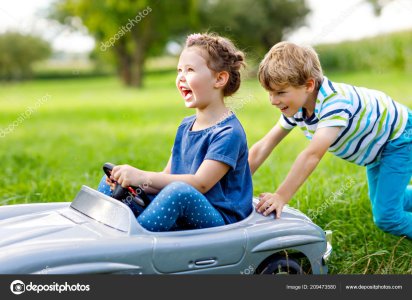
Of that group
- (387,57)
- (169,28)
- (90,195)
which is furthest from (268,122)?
(169,28)

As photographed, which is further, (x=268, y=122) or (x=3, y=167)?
(x=268, y=122)

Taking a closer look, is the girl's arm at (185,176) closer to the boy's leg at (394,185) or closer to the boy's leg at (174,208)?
the boy's leg at (174,208)

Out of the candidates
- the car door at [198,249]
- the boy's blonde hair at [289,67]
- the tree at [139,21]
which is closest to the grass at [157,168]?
the boy's blonde hair at [289,67]

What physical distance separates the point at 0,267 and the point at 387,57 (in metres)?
18.0

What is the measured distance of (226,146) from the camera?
2502mm

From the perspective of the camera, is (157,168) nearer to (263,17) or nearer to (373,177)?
(373,177)

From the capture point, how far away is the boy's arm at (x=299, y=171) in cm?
265

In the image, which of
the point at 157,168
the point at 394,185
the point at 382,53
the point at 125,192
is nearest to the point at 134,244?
the point at 125,192

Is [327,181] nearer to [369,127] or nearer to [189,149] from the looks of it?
[369,127]

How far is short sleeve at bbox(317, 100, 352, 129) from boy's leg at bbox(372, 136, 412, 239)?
445 millimetres

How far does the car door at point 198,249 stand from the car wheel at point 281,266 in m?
0.17

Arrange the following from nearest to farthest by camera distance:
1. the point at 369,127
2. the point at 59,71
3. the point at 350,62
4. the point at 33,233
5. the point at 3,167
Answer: the point at 33,233
the point at 369,127
the point at 3,167
the point at 350,62
the point at 59,71

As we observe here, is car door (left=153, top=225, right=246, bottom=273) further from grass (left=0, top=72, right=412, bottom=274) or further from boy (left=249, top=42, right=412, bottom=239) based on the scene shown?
grass (left=0, top=72, right=412, bottom=274)

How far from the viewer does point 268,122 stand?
8797mm
